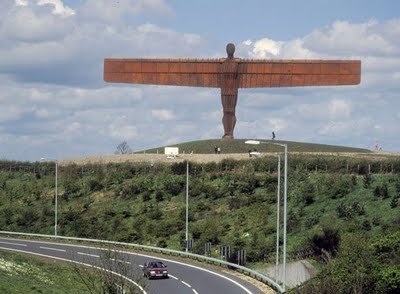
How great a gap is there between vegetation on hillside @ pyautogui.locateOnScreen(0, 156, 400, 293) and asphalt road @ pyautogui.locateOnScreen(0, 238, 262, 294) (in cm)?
591

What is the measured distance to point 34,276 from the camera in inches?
2266

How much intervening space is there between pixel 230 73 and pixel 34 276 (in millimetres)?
39728

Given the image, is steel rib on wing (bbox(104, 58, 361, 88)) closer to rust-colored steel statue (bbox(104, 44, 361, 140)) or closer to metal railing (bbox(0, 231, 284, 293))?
rust-colored steel statue (bbox(104, 44, 361, 140))

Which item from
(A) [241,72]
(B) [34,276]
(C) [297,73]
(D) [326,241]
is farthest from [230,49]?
(B) [34,276]

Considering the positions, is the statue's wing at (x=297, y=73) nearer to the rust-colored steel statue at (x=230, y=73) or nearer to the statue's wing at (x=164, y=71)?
the rust-colored steel statue at (x=230, y=73)

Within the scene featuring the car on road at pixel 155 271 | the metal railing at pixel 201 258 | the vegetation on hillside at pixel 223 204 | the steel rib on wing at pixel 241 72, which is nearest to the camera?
the metal railing at pixel 201 258

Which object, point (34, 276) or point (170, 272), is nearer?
point (34, 276)

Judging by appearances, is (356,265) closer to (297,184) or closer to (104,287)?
(104,287)

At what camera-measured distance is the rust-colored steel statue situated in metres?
90.9

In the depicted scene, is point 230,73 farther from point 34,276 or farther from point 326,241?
point 34,276

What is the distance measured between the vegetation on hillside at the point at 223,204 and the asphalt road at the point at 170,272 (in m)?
5.91

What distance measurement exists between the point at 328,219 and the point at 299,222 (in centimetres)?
279

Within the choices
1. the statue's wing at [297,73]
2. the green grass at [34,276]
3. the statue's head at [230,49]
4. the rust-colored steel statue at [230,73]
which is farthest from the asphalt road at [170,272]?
the statue's head at [230,49]

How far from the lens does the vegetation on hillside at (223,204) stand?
237 feet
